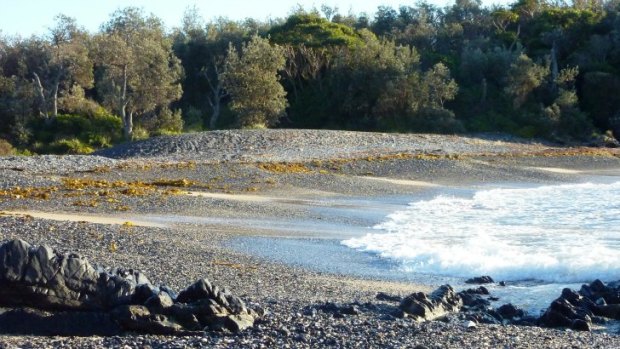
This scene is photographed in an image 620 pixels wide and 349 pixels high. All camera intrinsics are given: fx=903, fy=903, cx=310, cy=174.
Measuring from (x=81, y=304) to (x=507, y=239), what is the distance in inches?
381

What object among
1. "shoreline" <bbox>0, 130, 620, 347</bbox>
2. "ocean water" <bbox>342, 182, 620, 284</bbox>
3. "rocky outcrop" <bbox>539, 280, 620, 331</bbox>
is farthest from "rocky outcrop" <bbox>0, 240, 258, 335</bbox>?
"ocean water" <bbox>342, 182, 620, 284</bbox>

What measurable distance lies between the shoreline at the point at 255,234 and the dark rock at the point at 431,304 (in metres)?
0.32

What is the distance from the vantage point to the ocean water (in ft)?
42.9

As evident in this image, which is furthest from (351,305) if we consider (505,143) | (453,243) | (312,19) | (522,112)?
(312,19)

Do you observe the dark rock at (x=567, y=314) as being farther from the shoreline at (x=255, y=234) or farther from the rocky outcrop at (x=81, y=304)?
the rocky outcrop at (x=81, y=304)

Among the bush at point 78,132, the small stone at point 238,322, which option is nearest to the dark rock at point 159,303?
the small stone at point 238,322

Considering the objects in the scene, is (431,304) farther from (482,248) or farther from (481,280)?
(482,248)

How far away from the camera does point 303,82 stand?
52.7 meters

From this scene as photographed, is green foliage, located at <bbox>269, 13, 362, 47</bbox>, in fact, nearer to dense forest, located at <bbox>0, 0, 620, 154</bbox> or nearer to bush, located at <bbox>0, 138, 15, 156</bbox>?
dense forest, located at <bbox>0, 0, 620, 154</bbox>

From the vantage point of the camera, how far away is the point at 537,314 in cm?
1024

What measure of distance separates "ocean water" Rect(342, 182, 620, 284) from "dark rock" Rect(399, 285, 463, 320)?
195cm

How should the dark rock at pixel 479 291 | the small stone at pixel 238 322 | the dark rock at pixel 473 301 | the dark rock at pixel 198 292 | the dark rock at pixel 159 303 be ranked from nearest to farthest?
the small stone at pixel 238 322 → the dark rock at pixel 159 303 → the dark rock at pixel 198 292 → the dark rock at pixel 473 301 → the dark rock at pixel 479 291

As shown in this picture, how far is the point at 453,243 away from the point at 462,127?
30.3m

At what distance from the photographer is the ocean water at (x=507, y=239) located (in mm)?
13078
